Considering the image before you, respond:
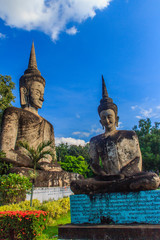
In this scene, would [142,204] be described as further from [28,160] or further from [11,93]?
[11,93]

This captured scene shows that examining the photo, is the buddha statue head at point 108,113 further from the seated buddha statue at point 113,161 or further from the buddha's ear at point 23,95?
the buddha's ear at point 23,95

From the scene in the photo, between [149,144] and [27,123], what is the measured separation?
19.0 metres

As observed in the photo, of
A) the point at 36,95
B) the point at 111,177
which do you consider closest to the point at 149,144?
the point at 36,95

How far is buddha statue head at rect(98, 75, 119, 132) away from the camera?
529 cm

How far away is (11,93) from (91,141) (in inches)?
488

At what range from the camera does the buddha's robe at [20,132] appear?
924 centimetres

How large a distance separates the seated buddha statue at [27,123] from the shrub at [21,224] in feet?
16.0

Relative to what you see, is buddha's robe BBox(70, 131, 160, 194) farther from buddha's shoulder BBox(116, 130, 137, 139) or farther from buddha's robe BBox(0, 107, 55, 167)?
buddha's robe BBox(0, 107, 55, 167)

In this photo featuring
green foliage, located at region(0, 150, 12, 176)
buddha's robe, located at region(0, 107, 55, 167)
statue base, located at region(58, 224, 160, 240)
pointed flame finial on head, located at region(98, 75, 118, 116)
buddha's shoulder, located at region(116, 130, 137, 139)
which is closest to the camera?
statue base, located at region(58, 224, 160, 240)

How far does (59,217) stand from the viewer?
6723mm

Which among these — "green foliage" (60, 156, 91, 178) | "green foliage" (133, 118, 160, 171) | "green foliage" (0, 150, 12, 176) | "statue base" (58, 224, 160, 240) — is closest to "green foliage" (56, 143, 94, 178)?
→ "green foliage" (60, 156, 91, 178)

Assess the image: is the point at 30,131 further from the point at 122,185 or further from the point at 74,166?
the point at 74,166

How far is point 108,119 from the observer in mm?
5309

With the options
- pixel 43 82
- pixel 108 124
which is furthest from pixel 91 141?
pixel 43 82
